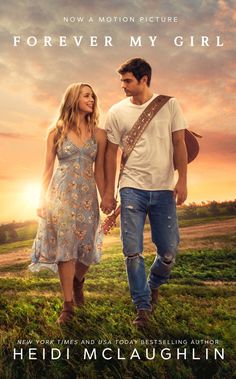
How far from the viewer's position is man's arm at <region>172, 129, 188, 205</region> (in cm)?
594

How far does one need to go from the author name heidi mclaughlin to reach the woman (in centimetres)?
83

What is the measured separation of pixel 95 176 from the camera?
241 inches

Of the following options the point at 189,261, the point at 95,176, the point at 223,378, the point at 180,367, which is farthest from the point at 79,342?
the point at 189,261

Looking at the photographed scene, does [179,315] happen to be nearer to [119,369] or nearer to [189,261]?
[119,369]

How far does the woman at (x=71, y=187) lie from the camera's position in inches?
234

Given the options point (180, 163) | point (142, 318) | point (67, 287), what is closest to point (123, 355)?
point (142, 318)

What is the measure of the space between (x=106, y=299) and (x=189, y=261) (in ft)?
22.0

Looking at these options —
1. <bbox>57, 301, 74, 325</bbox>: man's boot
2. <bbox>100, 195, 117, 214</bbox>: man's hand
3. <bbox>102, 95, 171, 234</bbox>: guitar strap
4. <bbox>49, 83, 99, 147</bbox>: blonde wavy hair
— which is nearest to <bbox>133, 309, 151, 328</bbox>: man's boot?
<bbox>57, 301, 74, 325</bbox>: man's boot

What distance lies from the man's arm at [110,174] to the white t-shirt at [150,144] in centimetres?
9

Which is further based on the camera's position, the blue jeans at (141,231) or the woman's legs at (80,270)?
the woman's legs at (80,270)

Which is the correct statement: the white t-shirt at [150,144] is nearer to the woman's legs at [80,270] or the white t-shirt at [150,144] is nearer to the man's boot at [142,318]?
the woman's legs at [80,270]

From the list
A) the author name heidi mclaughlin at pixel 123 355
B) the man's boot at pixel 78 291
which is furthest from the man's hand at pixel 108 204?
→ the author name heidi mclaughlin at pixel 123 355

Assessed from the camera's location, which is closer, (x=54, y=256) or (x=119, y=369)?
(x=119, y=369)

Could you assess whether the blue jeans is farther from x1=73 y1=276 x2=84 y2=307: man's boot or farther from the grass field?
x1=73 y1=276 x2=84 y2=307: man's boot
